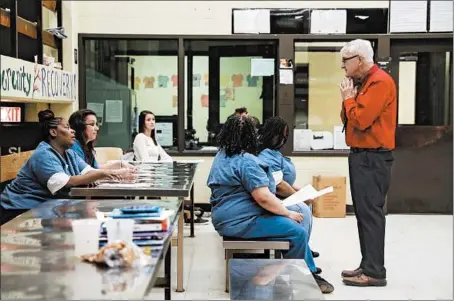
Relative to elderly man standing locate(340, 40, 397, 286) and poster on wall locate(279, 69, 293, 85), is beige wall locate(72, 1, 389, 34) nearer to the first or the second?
poster on wall locate(279, 69, 293, 85)

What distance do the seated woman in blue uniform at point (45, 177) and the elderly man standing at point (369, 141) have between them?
148 centimetres

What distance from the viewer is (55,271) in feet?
5.74

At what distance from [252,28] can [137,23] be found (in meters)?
1.20

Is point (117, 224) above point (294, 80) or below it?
below

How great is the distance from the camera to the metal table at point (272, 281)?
2.64 metres

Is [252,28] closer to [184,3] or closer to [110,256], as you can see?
[184,3]

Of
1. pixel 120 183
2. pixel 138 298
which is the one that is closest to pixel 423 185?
pixel 120 183

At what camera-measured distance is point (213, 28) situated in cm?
643

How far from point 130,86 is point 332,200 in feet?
8.17

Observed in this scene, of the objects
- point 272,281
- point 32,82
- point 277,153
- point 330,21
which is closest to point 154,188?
point 272,281

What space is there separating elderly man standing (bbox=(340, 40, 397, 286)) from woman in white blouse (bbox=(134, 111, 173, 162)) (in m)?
2.34

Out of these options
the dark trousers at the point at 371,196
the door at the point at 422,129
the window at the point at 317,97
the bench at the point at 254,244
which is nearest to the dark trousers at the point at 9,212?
the bench at the point at 254,244

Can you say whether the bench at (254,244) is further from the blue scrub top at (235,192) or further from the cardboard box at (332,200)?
the cardboard box at (332,200)

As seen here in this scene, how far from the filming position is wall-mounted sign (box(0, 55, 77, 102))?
382 centimetres
